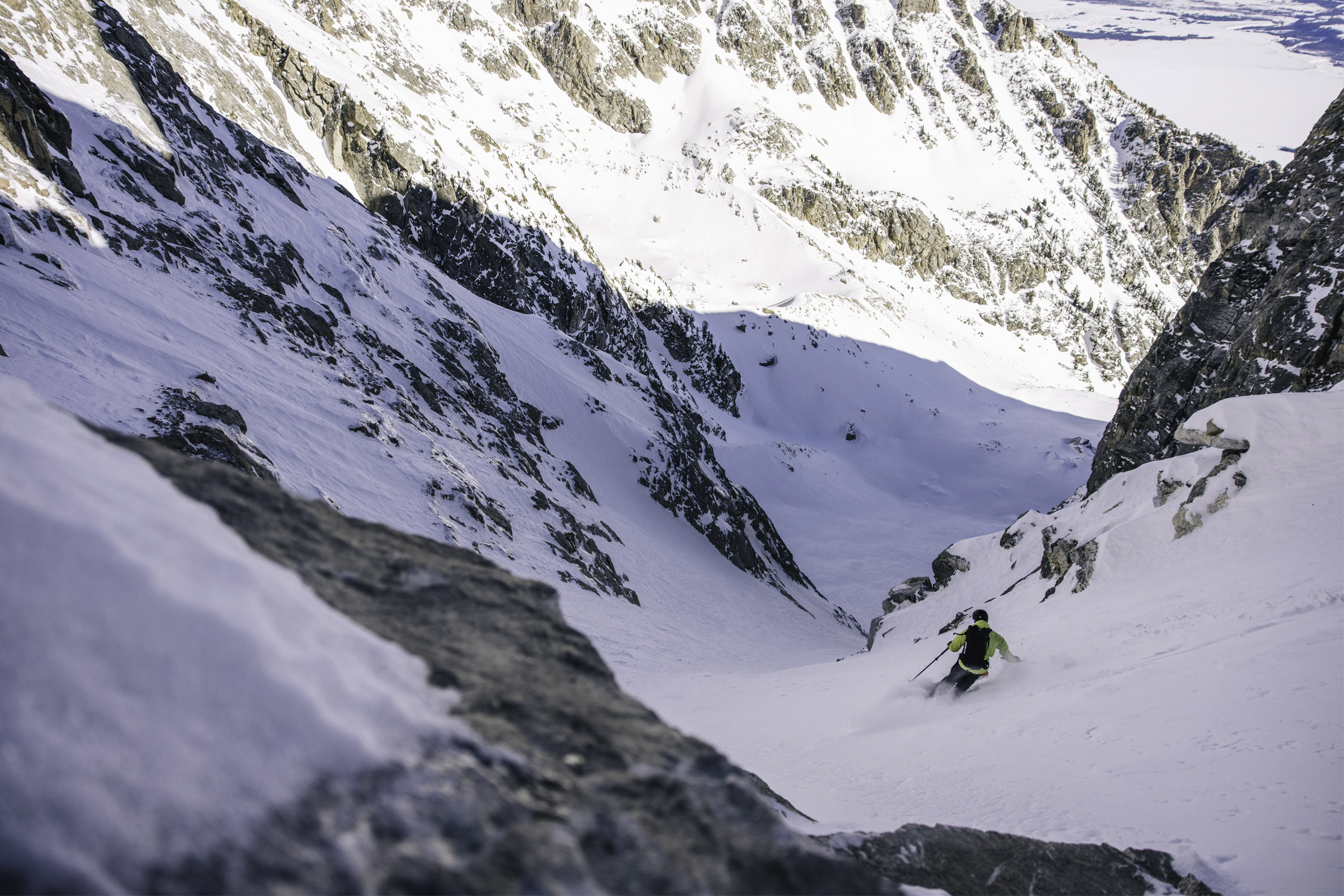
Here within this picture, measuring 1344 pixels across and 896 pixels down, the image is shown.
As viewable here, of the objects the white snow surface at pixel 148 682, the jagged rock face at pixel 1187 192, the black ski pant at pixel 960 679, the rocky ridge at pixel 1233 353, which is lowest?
the white snow surface at pixel 148 682

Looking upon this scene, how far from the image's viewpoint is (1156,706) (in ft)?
16.7

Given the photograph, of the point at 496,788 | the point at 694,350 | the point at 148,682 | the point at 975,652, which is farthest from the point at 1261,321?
the point at 694,350

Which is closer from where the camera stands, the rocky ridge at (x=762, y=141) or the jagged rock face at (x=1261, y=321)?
the jagged rock face at (x=1261, y=321)

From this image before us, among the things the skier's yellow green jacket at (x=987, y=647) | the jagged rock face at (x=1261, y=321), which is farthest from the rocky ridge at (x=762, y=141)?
the jagged rock face at (x=1261, y=321)

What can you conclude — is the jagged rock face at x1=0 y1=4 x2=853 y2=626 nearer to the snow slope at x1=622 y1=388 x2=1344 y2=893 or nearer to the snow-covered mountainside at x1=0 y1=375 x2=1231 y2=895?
the snow slope at x1=622 y1=388 x2=1344 y2=893

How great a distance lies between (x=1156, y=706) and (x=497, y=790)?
5427 millimetres

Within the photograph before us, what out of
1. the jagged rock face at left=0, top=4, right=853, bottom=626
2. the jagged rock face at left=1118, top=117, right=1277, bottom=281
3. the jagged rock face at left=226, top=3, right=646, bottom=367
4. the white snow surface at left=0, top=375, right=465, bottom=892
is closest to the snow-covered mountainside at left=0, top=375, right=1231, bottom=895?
the white snow surface at left=0, top=375, right=465, bottom=892

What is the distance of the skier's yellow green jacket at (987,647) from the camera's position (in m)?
7.18

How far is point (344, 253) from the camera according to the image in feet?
69.0

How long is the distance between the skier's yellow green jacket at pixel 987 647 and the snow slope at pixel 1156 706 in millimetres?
232

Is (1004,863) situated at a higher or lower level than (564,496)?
lower

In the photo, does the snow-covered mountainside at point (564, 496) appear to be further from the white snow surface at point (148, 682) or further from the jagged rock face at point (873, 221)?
the jagged rock face at point (873, 221)

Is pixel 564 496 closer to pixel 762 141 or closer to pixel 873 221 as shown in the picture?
pixel 762 141

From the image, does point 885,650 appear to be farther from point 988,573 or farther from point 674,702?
point 674,702
